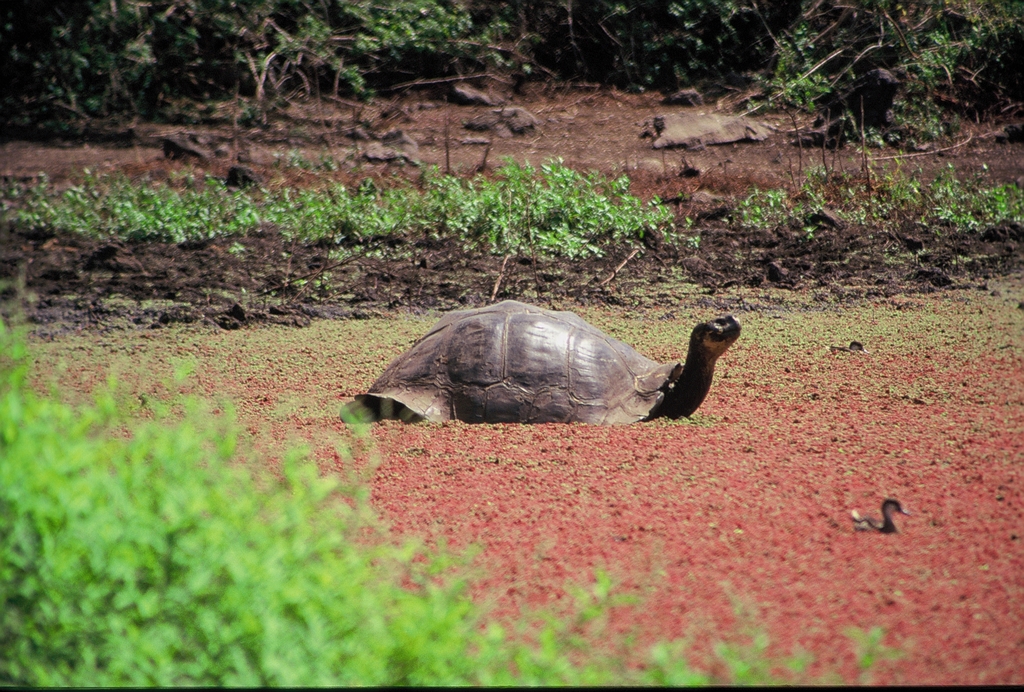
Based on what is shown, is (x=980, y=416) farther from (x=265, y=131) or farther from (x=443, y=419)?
(x=265, y=131)

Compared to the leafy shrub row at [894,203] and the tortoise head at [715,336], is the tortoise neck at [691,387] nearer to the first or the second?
the tortoise head at [715,336]

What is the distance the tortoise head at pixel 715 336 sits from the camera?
4215 mm

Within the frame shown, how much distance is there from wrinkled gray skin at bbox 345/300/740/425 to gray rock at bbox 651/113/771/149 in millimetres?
6711

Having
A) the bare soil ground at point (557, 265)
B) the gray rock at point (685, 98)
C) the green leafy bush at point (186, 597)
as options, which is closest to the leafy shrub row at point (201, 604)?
the green leafy bush at point (186, 597)

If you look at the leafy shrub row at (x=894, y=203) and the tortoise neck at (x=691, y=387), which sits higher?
the leafy shrub row at (x=894, y=203)

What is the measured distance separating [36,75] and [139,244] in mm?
7592

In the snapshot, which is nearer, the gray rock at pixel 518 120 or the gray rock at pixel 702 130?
the gray rock at pixel 702 130

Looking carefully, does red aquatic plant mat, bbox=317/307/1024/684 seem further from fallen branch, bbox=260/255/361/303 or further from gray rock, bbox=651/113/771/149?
gray rock, bbox=651/113/771/149

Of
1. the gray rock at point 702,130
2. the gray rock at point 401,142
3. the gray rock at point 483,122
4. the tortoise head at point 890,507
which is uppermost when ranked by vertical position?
the gray rock at point 702,130

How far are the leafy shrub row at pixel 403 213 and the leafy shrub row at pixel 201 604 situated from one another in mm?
5543

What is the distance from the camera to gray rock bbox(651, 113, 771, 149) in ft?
35.1

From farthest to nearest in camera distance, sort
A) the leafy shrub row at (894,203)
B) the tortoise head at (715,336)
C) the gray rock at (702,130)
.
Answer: the gray rock at (702,130) < the leafy shrub row at (894,203) < the tortoise head at (715,336)

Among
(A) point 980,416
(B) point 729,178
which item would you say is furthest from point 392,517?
(B) point 729,178

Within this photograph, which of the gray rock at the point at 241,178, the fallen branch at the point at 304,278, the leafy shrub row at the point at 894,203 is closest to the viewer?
the fallen branch at the point at 304,278
